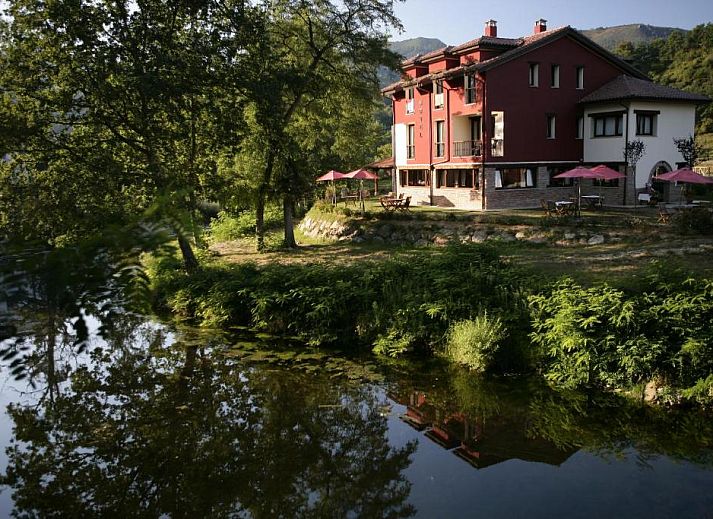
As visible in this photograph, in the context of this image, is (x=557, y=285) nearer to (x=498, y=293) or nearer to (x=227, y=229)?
(x=498, y=293)

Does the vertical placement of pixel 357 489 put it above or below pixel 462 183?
below

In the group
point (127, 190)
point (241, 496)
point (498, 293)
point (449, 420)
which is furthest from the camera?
point (127, 190)

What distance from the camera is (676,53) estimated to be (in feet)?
224

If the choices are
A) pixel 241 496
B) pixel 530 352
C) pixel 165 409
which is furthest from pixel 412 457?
pixel 165 409

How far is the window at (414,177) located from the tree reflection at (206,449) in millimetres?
24571

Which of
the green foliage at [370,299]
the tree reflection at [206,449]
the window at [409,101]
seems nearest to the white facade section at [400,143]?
the window at [409,101]

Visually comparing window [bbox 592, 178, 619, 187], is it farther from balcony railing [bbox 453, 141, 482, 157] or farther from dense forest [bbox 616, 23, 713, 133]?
dense forest [bbox 616, 23, 713, 133]

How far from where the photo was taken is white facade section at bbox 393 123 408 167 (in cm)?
3800

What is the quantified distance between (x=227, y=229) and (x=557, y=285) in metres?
24.0

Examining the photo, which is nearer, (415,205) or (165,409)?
(165,409)

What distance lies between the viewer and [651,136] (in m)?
30.6

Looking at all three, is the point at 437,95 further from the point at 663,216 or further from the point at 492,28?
the point at 663,216

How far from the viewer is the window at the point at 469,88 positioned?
103 feet

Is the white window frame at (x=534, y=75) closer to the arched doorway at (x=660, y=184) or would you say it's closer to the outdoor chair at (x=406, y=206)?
the arched doorway at (x=660, y=184)
